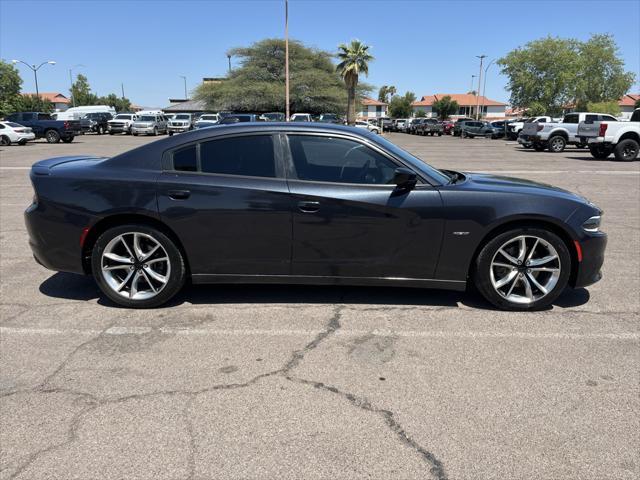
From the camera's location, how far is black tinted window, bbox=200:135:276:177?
4297 mm

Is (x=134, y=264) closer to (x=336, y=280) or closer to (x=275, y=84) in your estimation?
(x=336, y=280)

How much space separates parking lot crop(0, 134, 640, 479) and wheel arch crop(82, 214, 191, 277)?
515 millimetres

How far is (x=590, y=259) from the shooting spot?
169 inches

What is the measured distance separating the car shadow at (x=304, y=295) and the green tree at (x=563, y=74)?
7008 centimetres

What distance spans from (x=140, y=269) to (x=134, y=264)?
0.22ft

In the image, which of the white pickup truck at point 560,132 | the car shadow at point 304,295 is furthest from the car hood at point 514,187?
the white pickup truck at point 560,132

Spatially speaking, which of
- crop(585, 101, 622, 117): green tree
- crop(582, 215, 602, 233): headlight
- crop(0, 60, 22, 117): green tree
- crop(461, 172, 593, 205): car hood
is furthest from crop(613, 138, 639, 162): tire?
crop(0, 60, 22, 117): green tree

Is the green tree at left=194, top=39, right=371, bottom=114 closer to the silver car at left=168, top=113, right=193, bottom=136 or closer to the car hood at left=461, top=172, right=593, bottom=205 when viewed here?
the silver car at left=168, top=113, right=193, bottom=136

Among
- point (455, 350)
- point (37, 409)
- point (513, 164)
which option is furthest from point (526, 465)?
point (513, 164)

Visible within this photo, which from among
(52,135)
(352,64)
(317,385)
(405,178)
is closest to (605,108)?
(352,64)

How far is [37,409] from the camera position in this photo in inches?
115

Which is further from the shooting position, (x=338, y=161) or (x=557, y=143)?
(x=557, y=143)

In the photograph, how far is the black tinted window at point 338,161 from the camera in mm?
4270

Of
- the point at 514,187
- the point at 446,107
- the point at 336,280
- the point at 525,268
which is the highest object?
the point at 446,107
